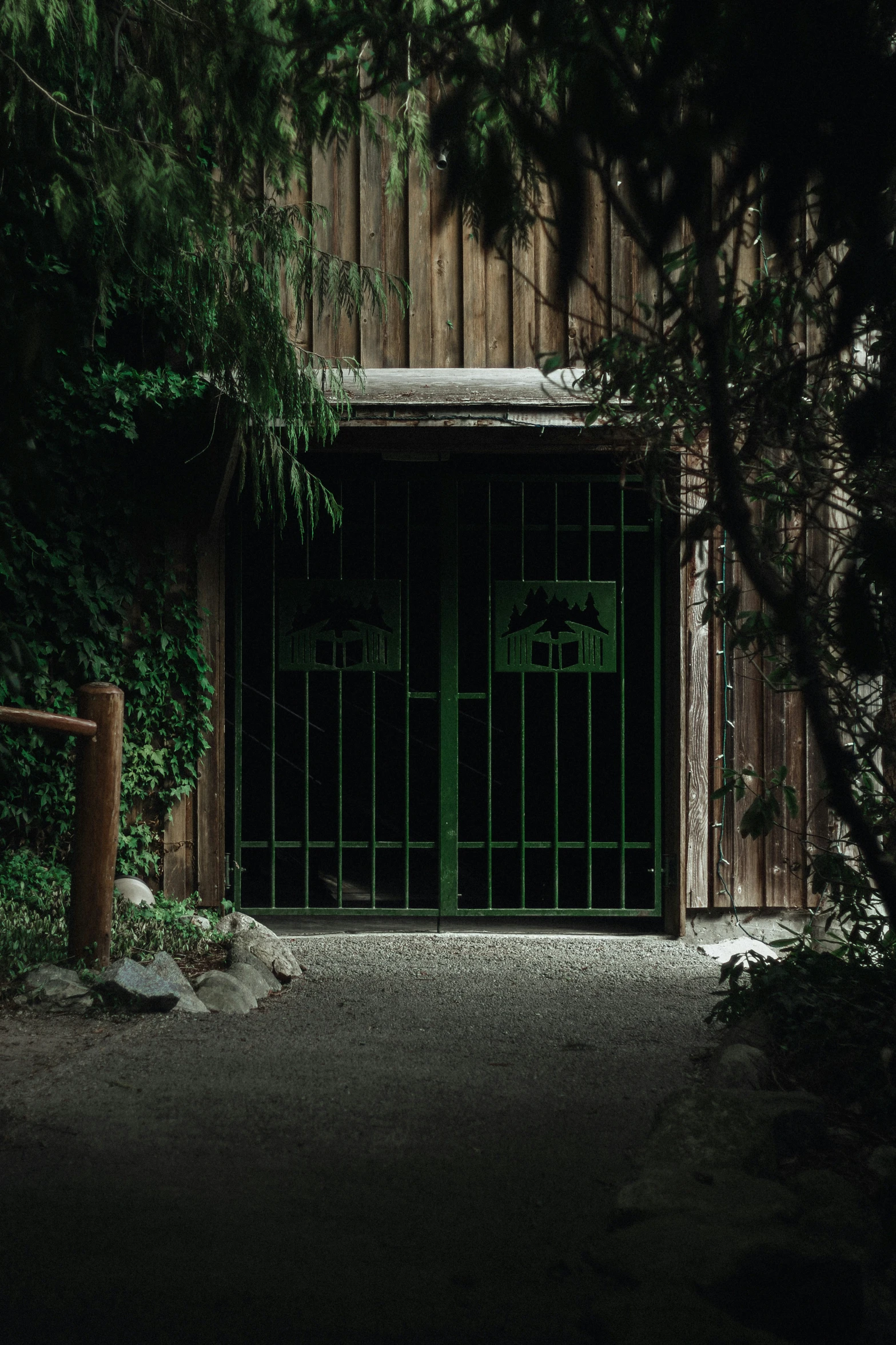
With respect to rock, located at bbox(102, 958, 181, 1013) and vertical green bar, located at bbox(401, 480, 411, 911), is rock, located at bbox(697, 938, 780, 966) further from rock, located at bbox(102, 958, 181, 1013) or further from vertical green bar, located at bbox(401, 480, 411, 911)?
rock, located at bbox(102, 958, 181, 1013)

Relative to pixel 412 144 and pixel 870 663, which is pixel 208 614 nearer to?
pixel 412 144

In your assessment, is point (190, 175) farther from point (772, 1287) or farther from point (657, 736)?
point (772, 1287)

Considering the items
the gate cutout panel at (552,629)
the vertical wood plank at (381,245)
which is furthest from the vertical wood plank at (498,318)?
the gate cutout panel at (552,629)

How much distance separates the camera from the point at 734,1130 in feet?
10.2

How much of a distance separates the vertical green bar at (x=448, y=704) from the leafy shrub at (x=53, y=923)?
137 cm

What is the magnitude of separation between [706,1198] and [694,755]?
3869 millimetres

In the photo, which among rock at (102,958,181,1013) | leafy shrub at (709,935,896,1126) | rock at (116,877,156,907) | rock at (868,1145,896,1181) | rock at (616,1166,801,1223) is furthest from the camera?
rock at (116,877,156,907)

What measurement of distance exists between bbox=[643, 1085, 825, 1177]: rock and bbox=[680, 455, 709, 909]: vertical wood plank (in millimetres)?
3045

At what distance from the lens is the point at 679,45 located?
126cm

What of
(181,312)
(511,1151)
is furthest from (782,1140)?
(181,312)

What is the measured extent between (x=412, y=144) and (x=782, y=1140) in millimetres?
4161

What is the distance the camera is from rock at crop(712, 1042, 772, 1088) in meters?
3.61

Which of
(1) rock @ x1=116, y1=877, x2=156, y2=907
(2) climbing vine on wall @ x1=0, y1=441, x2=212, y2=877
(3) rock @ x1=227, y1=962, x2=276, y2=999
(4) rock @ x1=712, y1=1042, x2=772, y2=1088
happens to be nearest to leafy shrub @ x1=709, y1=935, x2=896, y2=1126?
(4) rock @ x1=712, y1=1042, x2=772, y2=1088

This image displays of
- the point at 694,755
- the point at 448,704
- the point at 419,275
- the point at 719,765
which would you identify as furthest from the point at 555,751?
the point at 419,275
